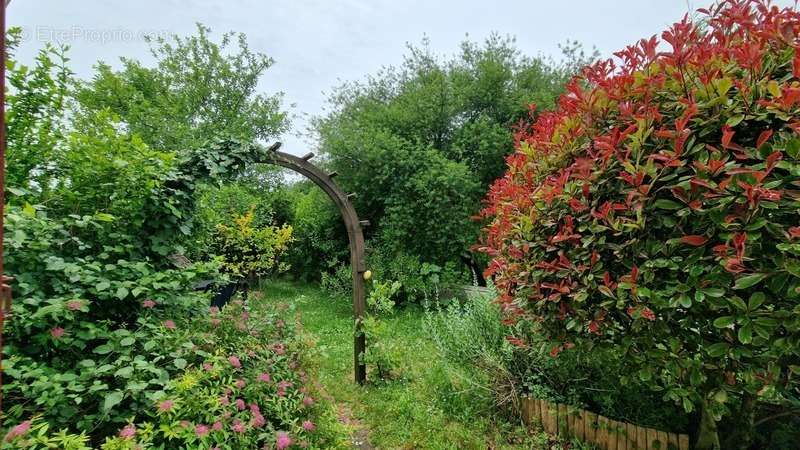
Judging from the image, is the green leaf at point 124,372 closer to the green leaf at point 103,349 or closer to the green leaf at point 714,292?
the green leaf at point 103,349

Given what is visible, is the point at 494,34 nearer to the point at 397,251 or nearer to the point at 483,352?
the point at 397,251

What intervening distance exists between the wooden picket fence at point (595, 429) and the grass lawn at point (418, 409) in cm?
12

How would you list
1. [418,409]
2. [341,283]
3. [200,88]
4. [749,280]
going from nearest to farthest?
[749,280] → [418,409] → [341,283] → [200,88]

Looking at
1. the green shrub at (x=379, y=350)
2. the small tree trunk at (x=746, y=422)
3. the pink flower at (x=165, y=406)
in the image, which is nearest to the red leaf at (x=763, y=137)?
the small tree trunk at (x=746, y=422)

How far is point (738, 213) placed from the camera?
1548mm

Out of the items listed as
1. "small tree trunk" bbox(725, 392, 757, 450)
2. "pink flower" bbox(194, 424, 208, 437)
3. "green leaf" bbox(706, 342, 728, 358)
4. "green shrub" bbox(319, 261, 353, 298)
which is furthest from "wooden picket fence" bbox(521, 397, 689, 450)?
"green shrub" bbox(319, 261, 353, 298)

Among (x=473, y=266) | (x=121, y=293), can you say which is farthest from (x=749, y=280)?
(x=473, y=266)

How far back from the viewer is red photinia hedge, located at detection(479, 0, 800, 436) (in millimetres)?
1525

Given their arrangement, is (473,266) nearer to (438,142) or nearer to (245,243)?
(438,142)

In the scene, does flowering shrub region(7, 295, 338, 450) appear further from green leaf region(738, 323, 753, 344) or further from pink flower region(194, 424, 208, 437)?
green leaf region(738, 323, 753, 344)

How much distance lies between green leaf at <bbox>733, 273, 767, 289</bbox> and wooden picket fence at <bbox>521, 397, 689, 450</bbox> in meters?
1.27

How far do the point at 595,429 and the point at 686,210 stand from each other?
1617 mm

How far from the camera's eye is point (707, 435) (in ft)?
7.16

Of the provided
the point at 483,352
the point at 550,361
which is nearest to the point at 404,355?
the point at 483,352
